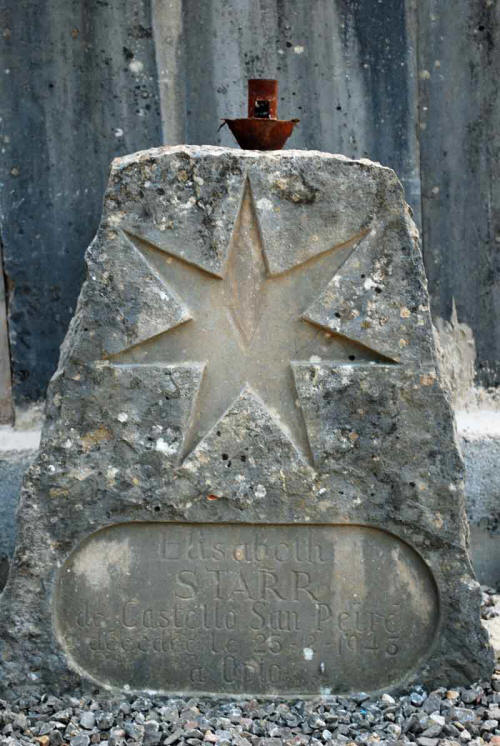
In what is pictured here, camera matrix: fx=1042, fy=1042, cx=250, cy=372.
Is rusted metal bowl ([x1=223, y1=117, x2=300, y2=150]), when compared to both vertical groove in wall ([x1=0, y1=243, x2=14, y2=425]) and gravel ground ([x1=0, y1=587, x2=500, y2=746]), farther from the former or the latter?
gravel ground ([x1=0, y1=587, x2=500, y2=746])

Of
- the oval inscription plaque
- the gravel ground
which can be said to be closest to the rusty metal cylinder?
the oval inscription plaque

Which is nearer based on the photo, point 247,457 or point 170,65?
point 247,457

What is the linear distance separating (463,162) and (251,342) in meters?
1.36

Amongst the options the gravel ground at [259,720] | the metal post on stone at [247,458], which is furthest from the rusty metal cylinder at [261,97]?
the gravel ground at [259,720]

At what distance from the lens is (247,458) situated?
2.87 meters

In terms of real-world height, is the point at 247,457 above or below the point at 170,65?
below

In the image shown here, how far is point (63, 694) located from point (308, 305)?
128cm

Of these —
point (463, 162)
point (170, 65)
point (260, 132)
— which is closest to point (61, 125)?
point (170, 65)

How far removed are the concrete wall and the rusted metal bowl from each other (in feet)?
2.29

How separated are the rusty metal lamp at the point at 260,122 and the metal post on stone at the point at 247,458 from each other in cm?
14

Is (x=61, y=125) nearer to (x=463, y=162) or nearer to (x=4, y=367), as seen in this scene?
(x=4, y=367)

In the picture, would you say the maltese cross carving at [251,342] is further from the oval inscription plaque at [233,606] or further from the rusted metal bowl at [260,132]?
the rusted metal bowl at [260,132]

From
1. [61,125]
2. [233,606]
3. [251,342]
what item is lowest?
[233,606]

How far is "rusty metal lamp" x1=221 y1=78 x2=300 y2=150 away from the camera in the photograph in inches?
117
